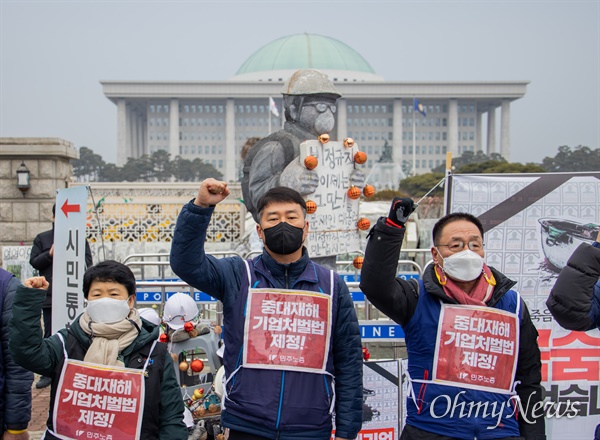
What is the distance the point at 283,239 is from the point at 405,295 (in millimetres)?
579

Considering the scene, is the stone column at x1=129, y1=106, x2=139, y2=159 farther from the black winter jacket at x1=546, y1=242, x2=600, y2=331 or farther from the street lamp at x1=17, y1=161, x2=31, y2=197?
the black winter jacket at x1=546, y1=242, x2=600, y2=331

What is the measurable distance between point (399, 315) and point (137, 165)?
71.5m

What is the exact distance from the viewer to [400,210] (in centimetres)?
284

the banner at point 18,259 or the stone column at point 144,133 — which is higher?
the stone column at point 144,133

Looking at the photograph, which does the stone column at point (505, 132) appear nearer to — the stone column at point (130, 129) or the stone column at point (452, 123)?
the stone column at point (452, 123)

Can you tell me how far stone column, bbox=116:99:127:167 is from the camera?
93250mm

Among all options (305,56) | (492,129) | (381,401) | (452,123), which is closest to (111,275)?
(381,401)

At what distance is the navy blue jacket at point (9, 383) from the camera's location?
3.41 metres

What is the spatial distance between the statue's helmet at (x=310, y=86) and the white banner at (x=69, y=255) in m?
2.31

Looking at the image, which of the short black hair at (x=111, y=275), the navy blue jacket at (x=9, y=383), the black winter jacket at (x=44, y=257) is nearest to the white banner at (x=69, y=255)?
the navy blue jacket at (x=9, y=383)

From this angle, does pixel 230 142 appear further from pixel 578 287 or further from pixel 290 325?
pixel 578 287

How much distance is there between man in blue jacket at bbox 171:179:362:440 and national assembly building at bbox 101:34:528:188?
295ft

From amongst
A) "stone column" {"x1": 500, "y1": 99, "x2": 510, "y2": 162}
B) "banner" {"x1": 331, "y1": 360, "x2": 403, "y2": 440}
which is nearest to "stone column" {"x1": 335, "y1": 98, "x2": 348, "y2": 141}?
"stone column" {"x1": 500, "y1": 99, "x2": 510, "y2": 162}

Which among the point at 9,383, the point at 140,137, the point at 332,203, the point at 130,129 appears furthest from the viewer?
the point at 140,137
